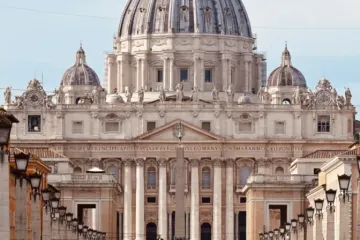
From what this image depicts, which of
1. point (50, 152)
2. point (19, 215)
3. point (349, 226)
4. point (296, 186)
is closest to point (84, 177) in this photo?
point (50, 152)

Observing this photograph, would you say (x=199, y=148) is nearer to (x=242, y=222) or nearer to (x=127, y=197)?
(x=242, y=222)

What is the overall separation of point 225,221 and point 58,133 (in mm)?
18179

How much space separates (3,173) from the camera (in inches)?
1954

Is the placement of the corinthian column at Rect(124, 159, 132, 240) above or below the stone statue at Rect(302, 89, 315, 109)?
below

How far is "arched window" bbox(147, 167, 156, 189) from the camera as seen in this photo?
192 meters

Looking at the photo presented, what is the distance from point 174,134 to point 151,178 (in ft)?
20.9

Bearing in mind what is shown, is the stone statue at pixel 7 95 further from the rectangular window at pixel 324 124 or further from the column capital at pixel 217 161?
the rectangular window at pixel 324 124

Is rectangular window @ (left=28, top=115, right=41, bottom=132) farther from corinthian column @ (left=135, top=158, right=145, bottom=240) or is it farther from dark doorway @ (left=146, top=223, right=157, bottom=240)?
dark doorway @ (left=146, top=223, right=157, bottom=240)

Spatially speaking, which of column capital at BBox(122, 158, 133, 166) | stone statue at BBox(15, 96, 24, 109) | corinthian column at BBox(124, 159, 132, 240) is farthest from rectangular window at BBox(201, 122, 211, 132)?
stone statue at BBox(15, 96, 24, 109)

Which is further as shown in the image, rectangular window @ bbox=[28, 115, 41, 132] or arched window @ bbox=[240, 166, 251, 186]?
rectangular window @ bbox=[28, 115, 41, 132]

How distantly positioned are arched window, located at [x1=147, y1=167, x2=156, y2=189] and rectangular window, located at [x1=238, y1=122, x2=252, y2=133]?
9256 millimetres

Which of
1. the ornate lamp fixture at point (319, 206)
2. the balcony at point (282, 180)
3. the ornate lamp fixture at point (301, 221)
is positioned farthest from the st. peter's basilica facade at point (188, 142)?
the ornate lamp fixture at point (319, 206)

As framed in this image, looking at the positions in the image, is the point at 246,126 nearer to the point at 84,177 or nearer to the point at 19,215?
the point at 84,177

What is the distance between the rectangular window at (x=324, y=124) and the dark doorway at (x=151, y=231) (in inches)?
733
